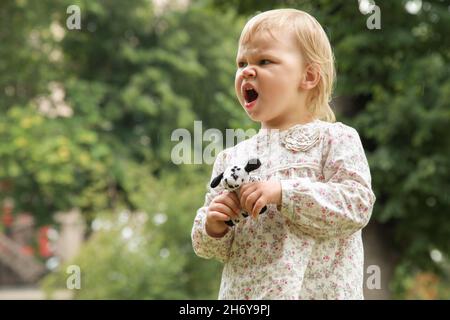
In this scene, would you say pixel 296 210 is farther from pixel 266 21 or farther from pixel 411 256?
pixel 411 256

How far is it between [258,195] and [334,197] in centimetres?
23

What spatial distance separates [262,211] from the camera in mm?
2156

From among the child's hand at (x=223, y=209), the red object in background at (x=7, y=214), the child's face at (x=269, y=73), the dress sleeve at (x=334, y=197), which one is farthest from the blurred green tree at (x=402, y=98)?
the red object in background at (x=7, y=214)

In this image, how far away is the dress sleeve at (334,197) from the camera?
213cm

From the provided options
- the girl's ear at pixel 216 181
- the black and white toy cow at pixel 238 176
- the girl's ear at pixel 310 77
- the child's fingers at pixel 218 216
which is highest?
the girl's ear at pixel 310 77

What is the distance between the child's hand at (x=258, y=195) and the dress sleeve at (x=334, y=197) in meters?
0.02

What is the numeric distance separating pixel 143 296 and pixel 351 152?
20.8 ft

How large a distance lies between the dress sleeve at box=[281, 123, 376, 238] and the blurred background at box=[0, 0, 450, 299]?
12.1 feet

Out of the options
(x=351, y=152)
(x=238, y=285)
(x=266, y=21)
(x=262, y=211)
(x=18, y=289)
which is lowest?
(x=18, y=289)

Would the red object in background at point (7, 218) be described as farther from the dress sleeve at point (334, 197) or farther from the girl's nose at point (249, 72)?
the dress sleeve at point (334, 197)

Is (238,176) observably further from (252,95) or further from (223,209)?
(252,95)

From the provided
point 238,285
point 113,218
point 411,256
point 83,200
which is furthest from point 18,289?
point 238,285

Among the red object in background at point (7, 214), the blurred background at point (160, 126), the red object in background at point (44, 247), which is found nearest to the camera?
the blurred background at point (160, 126)

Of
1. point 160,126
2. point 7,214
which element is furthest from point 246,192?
point 160,126
